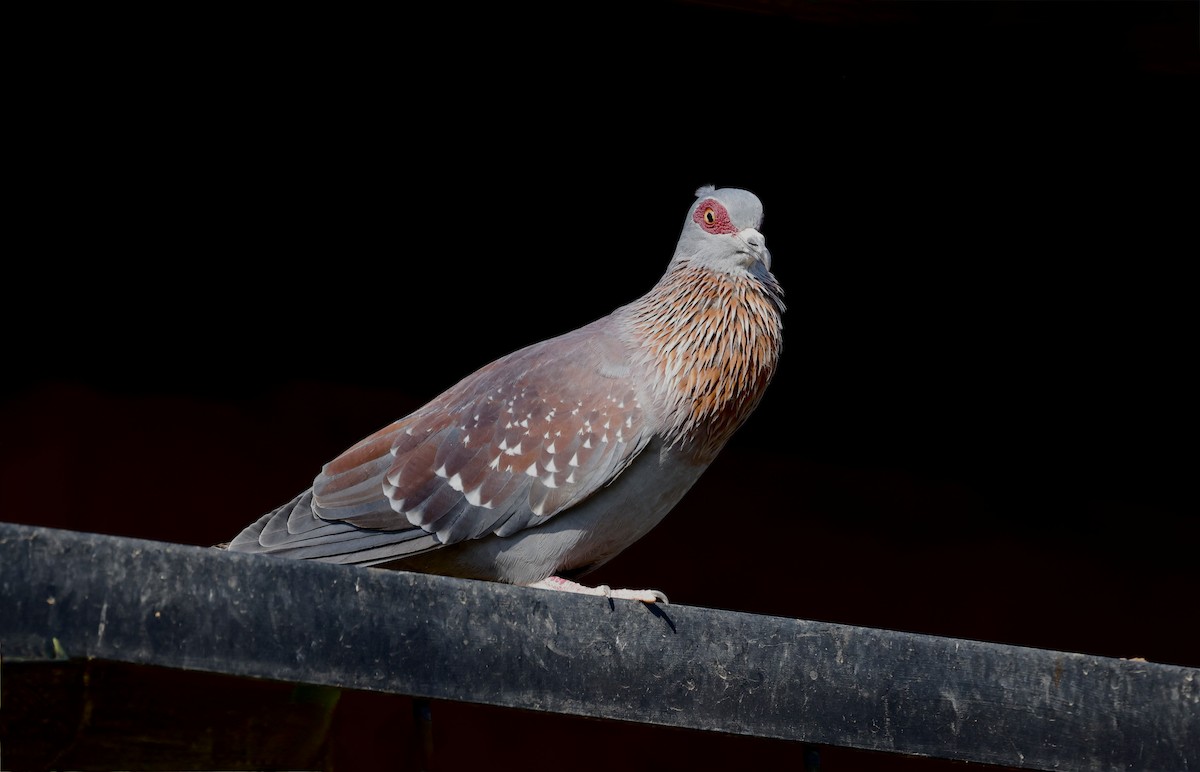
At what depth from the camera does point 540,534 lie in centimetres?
277

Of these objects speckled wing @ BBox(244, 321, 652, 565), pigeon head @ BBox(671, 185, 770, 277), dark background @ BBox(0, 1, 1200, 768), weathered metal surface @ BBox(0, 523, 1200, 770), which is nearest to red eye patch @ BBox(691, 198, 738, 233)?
pigeon head @ BBox(671, 185, 770, 277)

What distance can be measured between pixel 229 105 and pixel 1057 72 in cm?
211

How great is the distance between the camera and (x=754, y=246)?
9.62 feet

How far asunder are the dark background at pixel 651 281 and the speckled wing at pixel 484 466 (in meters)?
1.03

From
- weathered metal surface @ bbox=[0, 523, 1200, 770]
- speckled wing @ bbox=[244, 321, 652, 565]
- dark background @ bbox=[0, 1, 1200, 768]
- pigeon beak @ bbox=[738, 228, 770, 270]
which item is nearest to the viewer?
weathered metal surface @ bbox=[0, 523, 1200, 770]

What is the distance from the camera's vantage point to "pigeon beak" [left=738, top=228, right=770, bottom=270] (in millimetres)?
2932

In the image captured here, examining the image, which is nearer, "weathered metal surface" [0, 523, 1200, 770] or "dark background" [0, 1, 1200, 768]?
"weathered metal surface" [0, 523, 1200, 770]

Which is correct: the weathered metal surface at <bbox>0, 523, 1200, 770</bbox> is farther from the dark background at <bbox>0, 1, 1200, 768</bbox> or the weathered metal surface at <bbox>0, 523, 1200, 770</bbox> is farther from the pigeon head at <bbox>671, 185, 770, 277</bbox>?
the dark background at <bbox>0, 1, 1200, 768</bbox>

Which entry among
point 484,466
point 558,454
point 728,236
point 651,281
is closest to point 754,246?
point 728,236

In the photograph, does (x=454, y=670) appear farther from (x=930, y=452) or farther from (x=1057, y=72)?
(x=930, y=452)

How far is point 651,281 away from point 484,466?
170 cm

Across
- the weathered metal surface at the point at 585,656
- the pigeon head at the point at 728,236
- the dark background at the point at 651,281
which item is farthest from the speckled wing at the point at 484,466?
the dark background at the point at 651,281

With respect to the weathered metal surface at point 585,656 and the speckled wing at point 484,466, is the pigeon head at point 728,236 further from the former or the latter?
the weathered metal surface at point 585,656

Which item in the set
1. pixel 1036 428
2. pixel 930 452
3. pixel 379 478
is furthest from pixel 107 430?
pixel 1036 428
